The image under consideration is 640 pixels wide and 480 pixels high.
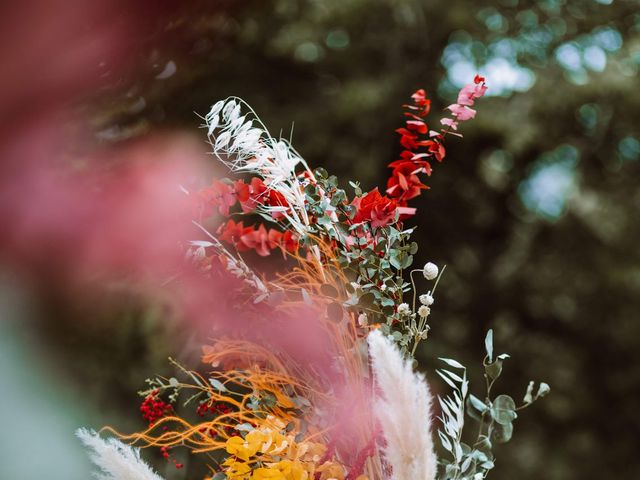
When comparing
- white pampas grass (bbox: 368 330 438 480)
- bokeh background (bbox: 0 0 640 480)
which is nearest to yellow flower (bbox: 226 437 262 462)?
white pampas grass (bbox: 368 330 438 480)

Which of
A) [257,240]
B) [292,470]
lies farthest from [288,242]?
[292,470]

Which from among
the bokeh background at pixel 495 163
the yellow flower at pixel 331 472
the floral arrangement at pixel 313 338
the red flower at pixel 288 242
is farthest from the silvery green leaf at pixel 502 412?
the bokeh background at pixel 495 163

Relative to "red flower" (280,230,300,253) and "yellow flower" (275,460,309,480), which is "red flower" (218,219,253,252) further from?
"yellow flower" (275,460,309,480)

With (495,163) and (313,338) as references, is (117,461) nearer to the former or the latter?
(313,338)

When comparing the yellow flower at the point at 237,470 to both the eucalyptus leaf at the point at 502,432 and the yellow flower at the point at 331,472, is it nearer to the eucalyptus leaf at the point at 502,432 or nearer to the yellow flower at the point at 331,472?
the yellow flower at the point at 331,472

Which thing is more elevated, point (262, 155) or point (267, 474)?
point (262, 155)

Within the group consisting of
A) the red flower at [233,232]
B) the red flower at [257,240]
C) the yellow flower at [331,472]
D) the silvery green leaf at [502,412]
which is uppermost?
the red flower at [233,232]

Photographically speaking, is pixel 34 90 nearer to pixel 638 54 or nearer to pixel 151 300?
pixel 151 300
